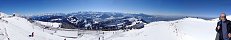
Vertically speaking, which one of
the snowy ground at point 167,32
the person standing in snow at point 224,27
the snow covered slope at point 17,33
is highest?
the person standing in snow at point 224,27

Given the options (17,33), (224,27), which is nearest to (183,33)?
(224,27)

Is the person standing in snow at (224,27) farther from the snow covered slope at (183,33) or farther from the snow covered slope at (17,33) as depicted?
the snow covered slope at (17,33)

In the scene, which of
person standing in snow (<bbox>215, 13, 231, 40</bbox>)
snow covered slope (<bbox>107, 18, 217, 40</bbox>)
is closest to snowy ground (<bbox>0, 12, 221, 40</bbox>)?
snow covered slope (<bbox>107, 18, 217, 40</bbox>)

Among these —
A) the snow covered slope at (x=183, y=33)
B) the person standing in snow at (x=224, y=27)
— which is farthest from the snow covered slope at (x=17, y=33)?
the person standing in snow at (x=224, y=27)

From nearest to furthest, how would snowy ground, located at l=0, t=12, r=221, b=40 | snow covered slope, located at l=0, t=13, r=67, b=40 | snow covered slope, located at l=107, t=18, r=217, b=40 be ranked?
snow covered slope, located at l=107, t=18, r=217, b=40
snowy ground, located at l=0, t=12, r=221, b=40
snow covered slope, located at l=0, t=13, r=67, b=40

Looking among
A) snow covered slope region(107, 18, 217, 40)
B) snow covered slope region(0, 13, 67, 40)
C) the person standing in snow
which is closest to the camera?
the person standing in snow

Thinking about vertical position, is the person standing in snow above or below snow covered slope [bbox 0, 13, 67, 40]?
above

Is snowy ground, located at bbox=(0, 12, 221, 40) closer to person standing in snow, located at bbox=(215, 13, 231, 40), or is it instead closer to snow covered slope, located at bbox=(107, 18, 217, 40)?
snow covered slope, located at bbox=(107, 18, 217, 40)

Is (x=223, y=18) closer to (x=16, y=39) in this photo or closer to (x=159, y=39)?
(x=159, y=39)

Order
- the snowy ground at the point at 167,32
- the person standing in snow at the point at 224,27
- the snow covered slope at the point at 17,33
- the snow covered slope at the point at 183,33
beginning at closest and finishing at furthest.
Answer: the person standing in snow at the point at 224,27, the snow covered slope at the point at 183,33, the snowy ground at the point at 167,32, the snow covered slope at the point at 17,33

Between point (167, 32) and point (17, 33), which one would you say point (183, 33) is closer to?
point (167, 32)

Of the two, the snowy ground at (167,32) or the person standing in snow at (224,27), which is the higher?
the person standing in snow at (224,27)

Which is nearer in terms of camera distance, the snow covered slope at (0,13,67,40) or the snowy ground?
the snowy ground

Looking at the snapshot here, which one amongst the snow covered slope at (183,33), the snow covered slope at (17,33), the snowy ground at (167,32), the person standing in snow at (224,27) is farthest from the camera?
the snow covered slope at (17,33)
